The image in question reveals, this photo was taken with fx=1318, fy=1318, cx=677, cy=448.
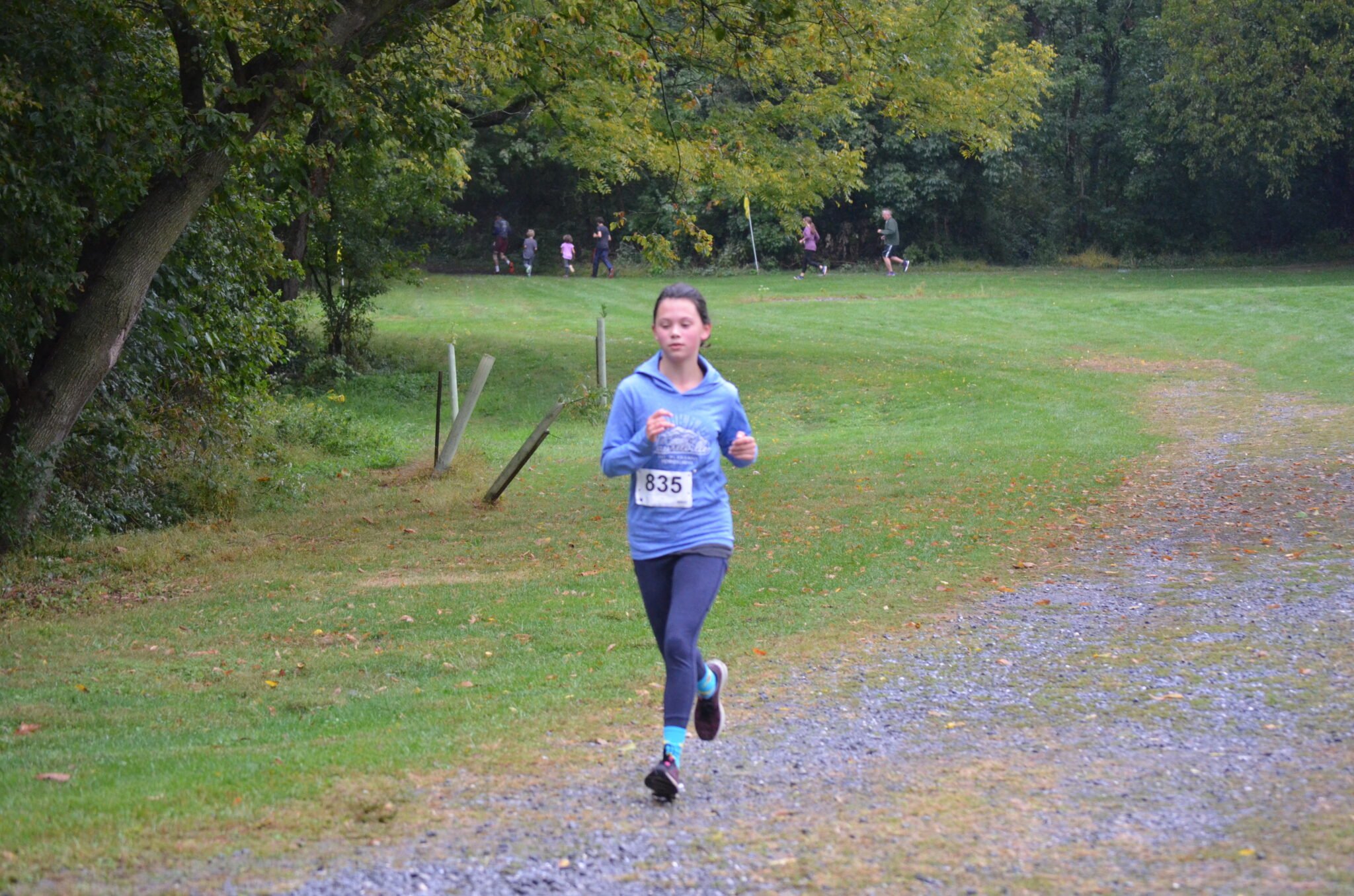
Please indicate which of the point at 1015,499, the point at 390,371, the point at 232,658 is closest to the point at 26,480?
the point at 232,658

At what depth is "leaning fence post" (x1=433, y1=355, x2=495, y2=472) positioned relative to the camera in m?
13.7

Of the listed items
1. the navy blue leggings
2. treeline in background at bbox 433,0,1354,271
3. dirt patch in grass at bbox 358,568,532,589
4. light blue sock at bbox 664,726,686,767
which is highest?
treeline in background at bbox 433,0,1354,271

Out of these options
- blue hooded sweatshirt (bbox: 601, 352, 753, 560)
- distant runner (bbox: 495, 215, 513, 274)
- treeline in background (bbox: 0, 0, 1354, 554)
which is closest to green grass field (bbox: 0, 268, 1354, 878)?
treeline in background (bbox: 0, 0, 1354, 554)

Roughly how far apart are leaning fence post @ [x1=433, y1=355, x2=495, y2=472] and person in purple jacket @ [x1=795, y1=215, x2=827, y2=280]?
27822 mm

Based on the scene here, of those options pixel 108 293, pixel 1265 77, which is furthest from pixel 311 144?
pixel 1265 77

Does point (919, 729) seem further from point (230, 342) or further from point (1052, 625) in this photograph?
point (230, 342)

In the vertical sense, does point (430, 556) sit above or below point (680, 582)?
below

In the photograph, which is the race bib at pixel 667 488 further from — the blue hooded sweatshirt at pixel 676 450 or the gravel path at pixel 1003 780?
the gravel path at pixel 1003 780

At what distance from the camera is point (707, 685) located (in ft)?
17.6

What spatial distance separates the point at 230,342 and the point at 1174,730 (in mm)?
11500

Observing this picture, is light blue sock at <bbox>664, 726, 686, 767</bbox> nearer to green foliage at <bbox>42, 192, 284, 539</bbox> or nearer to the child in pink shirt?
green foliage at <bbox>42, 192, 284, 539</bbox>

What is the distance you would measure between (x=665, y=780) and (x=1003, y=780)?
4.52 ft

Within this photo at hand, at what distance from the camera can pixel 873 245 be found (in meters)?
50.4

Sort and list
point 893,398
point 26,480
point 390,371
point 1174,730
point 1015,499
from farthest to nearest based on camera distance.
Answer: point 390,371 < point 893,398 < point 1015,499 < point 26,480 < point 1174,730
